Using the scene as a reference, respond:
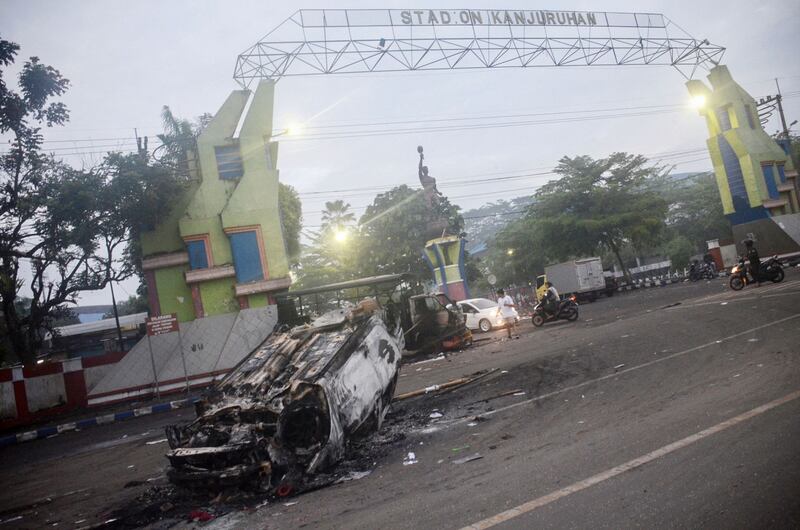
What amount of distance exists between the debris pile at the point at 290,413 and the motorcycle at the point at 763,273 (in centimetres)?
1475

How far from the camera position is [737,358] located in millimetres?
6348

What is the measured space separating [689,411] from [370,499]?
320 centimetres

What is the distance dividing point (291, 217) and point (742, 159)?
27833 mm

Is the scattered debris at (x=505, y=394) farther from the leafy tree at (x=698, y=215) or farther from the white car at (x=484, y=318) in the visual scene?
the leafy tree at (x=698, y=215)

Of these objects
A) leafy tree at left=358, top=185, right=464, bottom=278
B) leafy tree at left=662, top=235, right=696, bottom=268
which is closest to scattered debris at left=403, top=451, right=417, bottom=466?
leafy tree at left=358, top=185, right=464, bottom=278

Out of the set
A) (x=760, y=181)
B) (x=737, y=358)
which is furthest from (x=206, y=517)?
(x=760, y=181)

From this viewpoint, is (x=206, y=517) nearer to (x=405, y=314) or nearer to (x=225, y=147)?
(x=405, y=314)

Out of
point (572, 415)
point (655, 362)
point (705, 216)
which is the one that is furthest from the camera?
point (705, 216)

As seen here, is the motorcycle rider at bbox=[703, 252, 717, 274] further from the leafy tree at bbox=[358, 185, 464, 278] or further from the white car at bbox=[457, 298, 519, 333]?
the white car at bbox=[457, 298, 519, 333]

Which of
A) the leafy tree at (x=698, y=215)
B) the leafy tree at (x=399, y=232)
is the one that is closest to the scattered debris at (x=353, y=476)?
the leafy tree at (x=399, y=232)

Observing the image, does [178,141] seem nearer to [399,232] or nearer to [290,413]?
[399,232]

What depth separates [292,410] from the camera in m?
4.30

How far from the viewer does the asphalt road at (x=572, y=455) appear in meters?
2.97

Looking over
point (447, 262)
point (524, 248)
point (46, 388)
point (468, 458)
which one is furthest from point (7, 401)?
point (524, 248)
